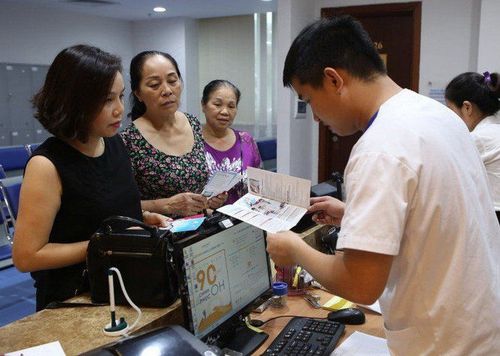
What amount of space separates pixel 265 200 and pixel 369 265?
19.4 inches

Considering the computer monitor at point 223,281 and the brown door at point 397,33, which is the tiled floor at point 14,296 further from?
the brown door at point 397,33

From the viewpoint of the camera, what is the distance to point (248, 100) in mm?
7445

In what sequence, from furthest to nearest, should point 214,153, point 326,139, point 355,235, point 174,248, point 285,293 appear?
point 326,139
point 214,153
point 285,293
point 174,248
point 355,235

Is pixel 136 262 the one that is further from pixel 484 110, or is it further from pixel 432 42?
pixel 432 42

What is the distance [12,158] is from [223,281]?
482 centimetres

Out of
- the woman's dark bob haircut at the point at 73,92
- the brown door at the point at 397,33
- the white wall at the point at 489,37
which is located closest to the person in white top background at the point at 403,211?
the woman's dark bob haircut at the point at 73,92

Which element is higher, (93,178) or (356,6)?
(356,6)

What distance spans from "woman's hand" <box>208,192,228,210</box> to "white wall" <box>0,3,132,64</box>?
4867mm

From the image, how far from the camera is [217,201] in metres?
2.21

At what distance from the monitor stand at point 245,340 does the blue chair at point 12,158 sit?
180 inches

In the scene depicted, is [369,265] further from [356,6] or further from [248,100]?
[248,100]

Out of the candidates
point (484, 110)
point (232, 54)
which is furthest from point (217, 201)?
point (232, 54)

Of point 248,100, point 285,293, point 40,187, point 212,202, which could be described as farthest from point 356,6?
point 40,187

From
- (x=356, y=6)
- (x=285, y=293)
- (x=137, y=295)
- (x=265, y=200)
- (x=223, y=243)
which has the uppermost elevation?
(x=356, y=6)
